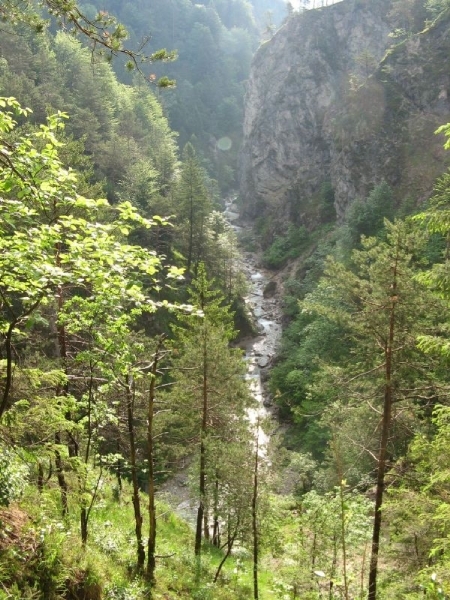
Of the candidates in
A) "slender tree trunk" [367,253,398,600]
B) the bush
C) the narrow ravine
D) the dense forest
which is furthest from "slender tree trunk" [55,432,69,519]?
the narrow ravine

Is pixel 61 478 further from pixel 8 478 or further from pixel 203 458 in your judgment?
pixel 203 458

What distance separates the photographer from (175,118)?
9812 cm

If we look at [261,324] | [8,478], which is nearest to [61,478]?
[8,478]

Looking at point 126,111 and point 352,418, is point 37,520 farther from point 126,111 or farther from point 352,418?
point 126,111

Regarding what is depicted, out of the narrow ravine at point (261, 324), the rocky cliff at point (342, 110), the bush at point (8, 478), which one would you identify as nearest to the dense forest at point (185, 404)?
the bush at point (8, 478)

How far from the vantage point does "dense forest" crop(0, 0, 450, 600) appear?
201 inches

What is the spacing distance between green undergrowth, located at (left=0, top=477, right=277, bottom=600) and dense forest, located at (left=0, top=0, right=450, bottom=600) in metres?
0.04

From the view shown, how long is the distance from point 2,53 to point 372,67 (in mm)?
45214

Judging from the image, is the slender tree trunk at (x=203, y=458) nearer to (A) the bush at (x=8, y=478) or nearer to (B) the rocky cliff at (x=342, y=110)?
(A) the bush at (x=8, y=478)

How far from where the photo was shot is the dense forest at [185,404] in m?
5.09

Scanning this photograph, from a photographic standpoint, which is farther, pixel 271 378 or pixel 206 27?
pixel 206 27

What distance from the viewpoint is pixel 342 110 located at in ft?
170

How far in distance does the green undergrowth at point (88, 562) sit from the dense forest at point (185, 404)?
0.15ft

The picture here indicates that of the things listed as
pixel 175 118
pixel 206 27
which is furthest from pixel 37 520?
pixel 206 27
